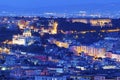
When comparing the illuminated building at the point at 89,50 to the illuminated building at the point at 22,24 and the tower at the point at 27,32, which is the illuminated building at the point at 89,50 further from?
the illuminated building at the point at 22,24

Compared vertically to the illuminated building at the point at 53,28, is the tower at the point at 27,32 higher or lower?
lower

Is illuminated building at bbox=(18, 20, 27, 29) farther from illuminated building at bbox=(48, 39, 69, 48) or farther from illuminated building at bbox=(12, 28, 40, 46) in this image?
illuminated building at bbox=(48, 39, 69, 48)

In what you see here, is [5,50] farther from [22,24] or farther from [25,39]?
[22,24]

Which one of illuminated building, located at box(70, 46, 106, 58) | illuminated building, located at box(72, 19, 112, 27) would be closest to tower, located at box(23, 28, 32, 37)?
illuminated building, located at box(72, 19, 112, 27)

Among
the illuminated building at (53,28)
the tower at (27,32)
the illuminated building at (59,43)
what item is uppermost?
the illuminated building at (53,28)

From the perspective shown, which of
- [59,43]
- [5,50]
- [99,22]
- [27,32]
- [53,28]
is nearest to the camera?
[5,50]

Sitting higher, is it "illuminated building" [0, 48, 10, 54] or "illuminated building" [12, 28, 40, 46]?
"illuminated building" [12, 28, 40, 46]

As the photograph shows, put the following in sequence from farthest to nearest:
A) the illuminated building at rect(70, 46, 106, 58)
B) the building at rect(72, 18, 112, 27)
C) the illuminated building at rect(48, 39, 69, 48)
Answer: the building at rect(72, 18, 112, 27) → the illuminated building at rect(48, 39, 69, 48) → the illuminated building at rect(70, 46, 106, 58)

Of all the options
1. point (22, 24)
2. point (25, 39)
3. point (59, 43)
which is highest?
point (22, 24)

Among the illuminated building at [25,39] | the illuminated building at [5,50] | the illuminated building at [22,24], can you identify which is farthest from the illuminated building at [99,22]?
the illuminated building at [5,50]

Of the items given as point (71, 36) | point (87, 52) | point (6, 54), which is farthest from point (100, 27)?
point (6, 54)

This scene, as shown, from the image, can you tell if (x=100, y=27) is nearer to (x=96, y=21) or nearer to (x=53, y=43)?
(x=96, y=21)

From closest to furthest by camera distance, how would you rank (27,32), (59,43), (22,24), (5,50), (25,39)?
(5,50)
(59,43)
(25,39)
(27,32)
(22,24)

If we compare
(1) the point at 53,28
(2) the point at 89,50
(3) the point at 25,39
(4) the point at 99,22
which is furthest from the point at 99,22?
(2) the point at 89,50
